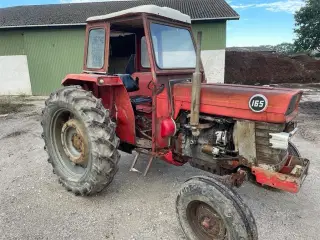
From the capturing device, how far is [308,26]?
698 inches

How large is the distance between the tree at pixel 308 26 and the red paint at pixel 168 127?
59.3 feet

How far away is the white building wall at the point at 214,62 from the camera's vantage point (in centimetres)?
1189

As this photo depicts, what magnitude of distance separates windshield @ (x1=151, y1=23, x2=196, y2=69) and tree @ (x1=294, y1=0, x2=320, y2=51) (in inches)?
683

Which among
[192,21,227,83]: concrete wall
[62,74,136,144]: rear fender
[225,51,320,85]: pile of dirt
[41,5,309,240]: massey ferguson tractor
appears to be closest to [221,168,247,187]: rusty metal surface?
[41,5,309,240]: massey ferguson tractor

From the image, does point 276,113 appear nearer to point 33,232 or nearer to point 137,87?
point 137,87

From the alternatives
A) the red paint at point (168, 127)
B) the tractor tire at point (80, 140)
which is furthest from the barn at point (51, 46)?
the red paint at point (168, 127)

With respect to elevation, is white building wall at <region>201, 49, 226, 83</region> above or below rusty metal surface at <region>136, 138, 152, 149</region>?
above

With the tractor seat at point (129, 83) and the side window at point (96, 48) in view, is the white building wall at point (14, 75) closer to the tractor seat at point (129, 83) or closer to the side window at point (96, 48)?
the side window at point (96, 48)

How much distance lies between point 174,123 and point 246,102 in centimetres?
84

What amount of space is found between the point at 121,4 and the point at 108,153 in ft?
45.2

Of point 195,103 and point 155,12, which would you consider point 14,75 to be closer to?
point 155,12

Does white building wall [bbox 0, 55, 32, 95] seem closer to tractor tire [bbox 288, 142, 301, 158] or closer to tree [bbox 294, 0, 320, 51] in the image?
tractor tire [bbox 288, 142, 301, 158]

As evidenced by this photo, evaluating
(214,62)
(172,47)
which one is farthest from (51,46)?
(172,47)

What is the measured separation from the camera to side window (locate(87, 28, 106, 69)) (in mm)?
3477
